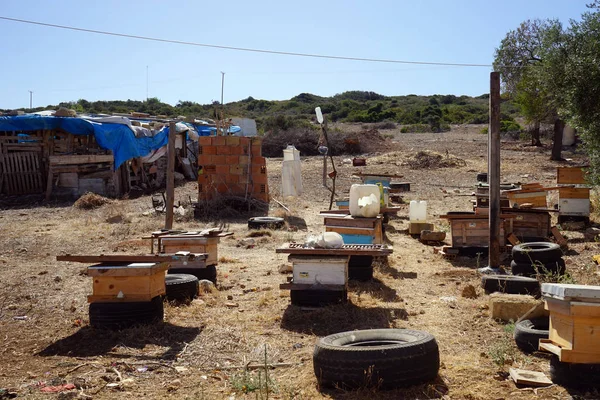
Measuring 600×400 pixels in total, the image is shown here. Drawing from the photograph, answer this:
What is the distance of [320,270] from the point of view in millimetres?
7555

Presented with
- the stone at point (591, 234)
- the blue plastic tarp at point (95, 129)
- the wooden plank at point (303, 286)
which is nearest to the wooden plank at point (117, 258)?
the wooden plank at point (303, 286)

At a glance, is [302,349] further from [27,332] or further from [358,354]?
[27,332]

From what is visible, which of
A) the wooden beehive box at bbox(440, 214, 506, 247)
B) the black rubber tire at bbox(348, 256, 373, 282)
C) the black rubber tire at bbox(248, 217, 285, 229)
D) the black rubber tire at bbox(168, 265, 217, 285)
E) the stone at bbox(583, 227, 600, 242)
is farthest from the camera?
the black rubber tire at bbox(248, 217, 285, 229)

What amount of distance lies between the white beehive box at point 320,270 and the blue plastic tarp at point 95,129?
15.4 metres

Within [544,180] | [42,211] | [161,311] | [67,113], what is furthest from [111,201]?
[544,180]

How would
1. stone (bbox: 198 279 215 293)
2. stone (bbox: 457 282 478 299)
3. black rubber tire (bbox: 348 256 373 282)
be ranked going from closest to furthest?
stone (bbox: 457 282 478 299), stone (bbox: 198 279 215 293), black rubber tire (bbox: 348 256 373 282)

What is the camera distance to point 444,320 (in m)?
7.10

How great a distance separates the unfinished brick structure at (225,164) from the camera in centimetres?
1753

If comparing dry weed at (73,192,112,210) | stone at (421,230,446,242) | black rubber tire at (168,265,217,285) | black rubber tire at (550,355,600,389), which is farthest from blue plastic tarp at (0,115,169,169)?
black rubber tire at (550,355,600,389)

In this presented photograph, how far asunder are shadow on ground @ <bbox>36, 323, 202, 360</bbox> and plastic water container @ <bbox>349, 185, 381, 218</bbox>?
3.82 meters

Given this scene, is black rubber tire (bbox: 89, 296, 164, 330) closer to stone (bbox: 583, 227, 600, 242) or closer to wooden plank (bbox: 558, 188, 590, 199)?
stone (bbox: 583, 227, 600, 242)

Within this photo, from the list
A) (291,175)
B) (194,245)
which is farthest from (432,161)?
(194,245)

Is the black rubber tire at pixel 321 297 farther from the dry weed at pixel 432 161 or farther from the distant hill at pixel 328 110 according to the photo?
the distant hill at pixel 328 110

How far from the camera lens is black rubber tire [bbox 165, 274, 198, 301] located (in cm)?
795
